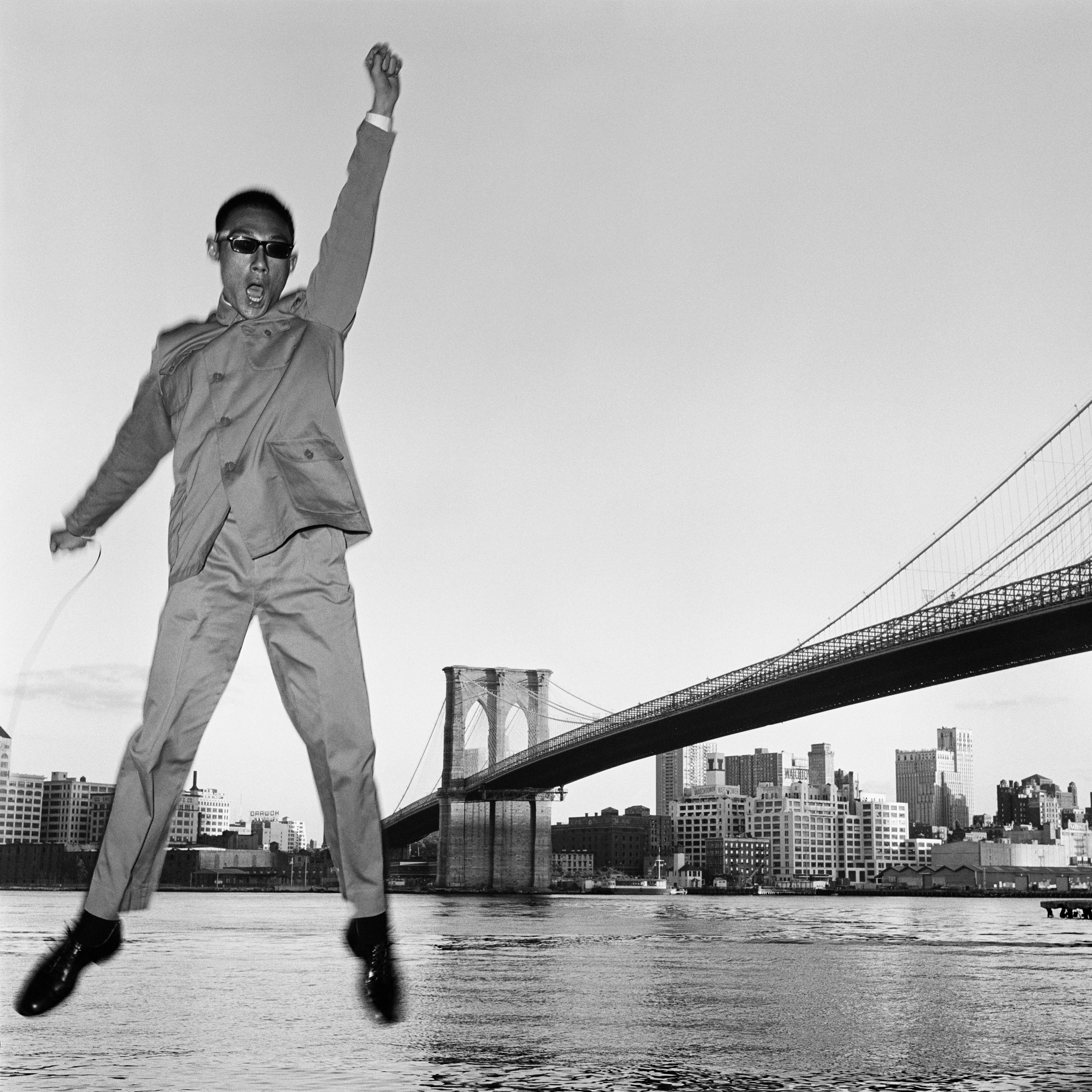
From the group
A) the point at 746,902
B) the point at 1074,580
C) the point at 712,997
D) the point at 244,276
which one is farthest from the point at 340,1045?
the point at 746,902

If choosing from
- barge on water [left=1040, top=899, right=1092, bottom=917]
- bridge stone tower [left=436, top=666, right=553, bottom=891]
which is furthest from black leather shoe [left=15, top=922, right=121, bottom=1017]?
bridge stone tower [left=436, top=666, right=553, bottom=891]

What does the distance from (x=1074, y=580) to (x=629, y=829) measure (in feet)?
235

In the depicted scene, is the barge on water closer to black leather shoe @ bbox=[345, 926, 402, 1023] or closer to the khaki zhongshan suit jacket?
black leather shoe @ bbox=[345, 926, 402, 1023]

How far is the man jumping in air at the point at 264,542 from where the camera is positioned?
8.42 ft

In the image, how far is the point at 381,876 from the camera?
8.56 feet

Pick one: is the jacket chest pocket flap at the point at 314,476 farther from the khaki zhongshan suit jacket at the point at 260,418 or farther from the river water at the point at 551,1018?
the river water at the point at 551,1018

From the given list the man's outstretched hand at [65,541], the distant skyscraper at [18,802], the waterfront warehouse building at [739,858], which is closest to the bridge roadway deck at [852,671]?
the distant skyscraper at [18,802]

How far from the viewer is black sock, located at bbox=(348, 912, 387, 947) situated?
261 centimetres

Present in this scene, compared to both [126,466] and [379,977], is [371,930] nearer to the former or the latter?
[379,977]

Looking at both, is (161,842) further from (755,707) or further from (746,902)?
(746,902)

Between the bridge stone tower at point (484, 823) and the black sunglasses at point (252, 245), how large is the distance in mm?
40391

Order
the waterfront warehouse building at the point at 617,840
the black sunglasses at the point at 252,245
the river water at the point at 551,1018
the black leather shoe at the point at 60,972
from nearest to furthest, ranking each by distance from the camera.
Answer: the black leather shoe at the point at 60,972, the black sunglasses at the point at 252,245, the river water at the point at 551,1018, the waterfront warehouse building at the point at 617,840

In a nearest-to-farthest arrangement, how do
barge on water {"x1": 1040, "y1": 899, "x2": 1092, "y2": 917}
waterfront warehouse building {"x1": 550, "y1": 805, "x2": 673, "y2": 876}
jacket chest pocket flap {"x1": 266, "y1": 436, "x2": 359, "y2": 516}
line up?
1. jacket chest pocket flap {"x1": 266, "y1": 436, "x2": 359, "y2": 516}
2. barge on water {"x1": 1040, "y1": 899, "x2": 1092, "y2": 917}
3. waterfront warehouse building {"x1": 550, "y1": 805, "x2": 673, "y2": 876}

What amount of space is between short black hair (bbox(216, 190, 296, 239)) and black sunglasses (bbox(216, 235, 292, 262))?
0.08 ft
